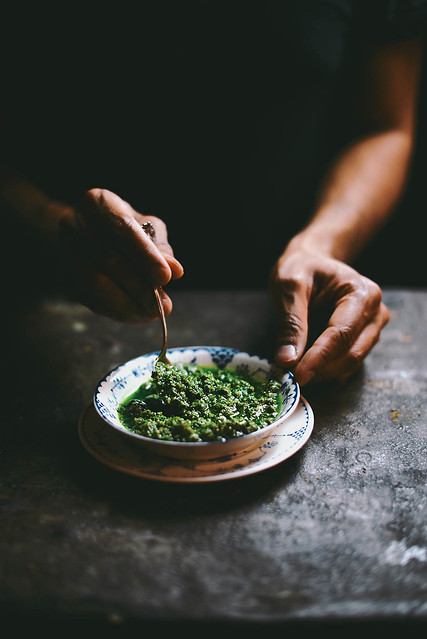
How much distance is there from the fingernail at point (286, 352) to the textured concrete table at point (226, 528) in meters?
0.22

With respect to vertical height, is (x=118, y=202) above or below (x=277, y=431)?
above

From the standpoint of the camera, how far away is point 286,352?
1654 millimetres

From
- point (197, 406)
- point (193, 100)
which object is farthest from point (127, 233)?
point (193, 100)

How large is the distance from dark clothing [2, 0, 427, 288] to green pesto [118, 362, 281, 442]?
138 centimetres

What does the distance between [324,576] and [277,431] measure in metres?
0.48

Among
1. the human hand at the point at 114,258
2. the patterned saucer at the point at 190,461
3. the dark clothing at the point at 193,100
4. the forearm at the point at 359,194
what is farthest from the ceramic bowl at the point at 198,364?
the dark clothing at the point at 193,100

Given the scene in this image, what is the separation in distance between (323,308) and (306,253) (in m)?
0.26

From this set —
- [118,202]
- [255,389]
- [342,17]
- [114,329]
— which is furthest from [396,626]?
[342,17]

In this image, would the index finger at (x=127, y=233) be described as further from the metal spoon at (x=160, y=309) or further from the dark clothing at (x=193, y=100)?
the dark clothing at (x=193, y=100)

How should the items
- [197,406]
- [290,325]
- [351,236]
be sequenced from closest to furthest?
[197,406] < [290,325] < [351,236]

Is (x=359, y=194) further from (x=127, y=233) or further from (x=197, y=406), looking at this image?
(x=197, y=406)

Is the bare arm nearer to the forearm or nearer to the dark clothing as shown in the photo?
the forearm

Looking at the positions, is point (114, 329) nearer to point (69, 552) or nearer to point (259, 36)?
point (69, 552)

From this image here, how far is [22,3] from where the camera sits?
2.16 metres
